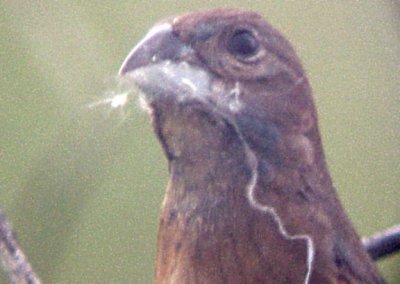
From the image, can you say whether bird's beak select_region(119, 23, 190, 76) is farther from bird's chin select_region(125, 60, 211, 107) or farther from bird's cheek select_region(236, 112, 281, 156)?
bird's cheek select_region(236, 112, 281, 156)

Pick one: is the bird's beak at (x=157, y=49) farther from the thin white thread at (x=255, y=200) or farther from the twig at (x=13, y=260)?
the twig at (x=13, y=260)

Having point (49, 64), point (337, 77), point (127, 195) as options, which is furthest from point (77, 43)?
point (337, 77)

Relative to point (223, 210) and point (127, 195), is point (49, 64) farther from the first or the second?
point (223, 210)

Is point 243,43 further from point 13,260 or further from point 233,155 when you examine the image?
point 13,260

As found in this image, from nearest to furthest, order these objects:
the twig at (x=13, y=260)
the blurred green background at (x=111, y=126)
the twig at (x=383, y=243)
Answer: the twig at (x=13, y=260), the twig at (x=383, y=243), the blurred green background at (x=111, y=126)

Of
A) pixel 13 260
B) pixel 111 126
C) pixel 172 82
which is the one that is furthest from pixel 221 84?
pixel 111 126

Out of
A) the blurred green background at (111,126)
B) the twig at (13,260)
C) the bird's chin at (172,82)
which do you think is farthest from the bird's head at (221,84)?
the blurred green background at (111,126)
